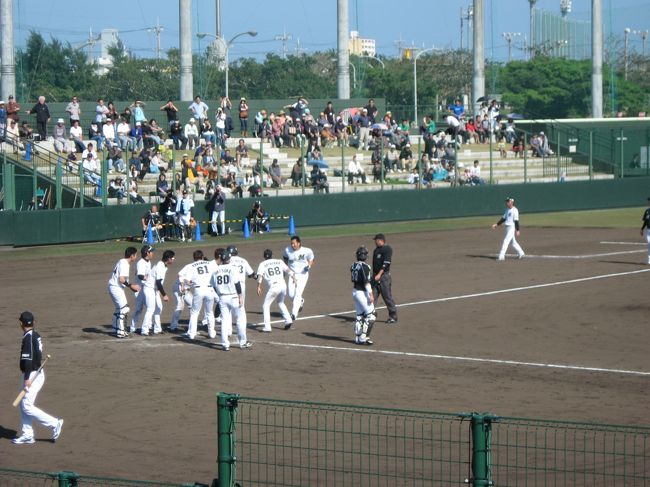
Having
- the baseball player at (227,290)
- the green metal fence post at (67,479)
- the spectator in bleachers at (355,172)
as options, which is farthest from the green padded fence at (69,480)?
the spectator in bleachers at (355,172)

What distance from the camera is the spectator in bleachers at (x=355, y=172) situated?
153ft

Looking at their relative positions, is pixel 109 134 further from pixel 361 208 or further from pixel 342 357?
pixel 342 357

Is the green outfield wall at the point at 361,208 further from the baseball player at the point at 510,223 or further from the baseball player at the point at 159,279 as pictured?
the baseball player at the point at 159,279

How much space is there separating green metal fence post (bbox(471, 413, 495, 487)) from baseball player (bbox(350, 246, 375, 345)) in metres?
11.6

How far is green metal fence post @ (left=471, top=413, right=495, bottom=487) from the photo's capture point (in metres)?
8.32

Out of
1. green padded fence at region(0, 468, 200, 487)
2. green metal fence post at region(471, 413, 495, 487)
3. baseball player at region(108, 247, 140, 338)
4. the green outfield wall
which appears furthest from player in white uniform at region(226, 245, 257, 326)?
the green outfield wall

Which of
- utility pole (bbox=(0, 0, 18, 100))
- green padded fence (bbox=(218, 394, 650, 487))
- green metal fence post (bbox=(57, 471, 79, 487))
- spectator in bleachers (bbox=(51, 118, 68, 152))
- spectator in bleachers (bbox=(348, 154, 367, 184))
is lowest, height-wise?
green padded fence (bbox=(218, 394, 650, 487))

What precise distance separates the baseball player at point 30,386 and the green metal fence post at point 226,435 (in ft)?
16.9

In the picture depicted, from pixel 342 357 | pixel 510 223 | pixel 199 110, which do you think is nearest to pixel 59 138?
pixel 199 110

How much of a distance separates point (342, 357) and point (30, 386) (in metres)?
6.50

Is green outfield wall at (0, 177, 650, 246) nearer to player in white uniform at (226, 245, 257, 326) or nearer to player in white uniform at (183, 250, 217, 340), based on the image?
player in white uniform at (183, 250, 217, 340)

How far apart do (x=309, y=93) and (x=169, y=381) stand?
82202 mm

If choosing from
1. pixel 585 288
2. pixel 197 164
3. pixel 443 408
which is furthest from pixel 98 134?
pixel 443 408

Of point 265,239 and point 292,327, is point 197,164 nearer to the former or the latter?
point 265,239
